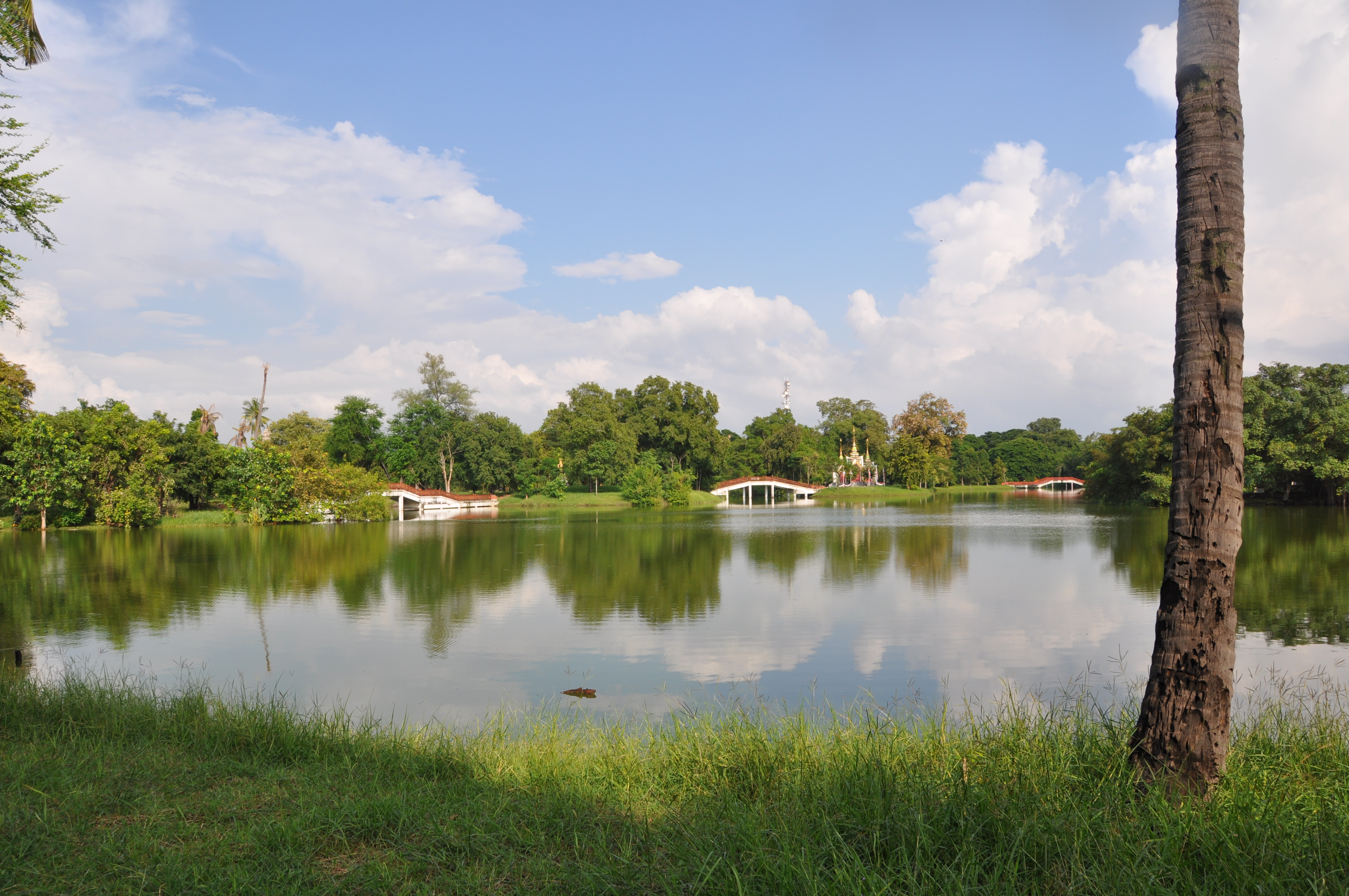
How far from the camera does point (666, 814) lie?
3531 mm

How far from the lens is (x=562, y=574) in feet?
57.2

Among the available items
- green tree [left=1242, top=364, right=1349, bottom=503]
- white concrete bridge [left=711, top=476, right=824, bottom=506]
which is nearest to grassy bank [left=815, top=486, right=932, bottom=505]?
white concrete bridge [left=711, top=476, right=824, bottom=506]

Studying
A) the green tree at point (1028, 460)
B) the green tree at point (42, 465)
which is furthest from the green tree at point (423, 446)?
the green tree at point (1028, 460)

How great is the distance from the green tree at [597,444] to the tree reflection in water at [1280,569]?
31046 mm

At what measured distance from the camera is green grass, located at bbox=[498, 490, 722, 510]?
51375 mm

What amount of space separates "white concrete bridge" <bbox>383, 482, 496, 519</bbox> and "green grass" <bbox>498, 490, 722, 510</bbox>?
226 cm

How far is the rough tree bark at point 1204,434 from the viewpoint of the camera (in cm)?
331

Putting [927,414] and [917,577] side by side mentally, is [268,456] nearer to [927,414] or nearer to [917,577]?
[917,577]

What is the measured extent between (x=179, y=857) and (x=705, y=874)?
1.95 m

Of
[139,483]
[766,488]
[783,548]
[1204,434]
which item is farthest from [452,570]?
[766,488]

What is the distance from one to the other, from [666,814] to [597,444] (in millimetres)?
50030

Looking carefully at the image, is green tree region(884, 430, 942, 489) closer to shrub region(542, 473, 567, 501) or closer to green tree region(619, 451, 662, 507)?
green tree region(619, 451, 662, 507)

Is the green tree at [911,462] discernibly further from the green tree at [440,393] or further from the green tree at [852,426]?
the green tree at [440,393]

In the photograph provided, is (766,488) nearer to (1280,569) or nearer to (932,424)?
(932,424)
